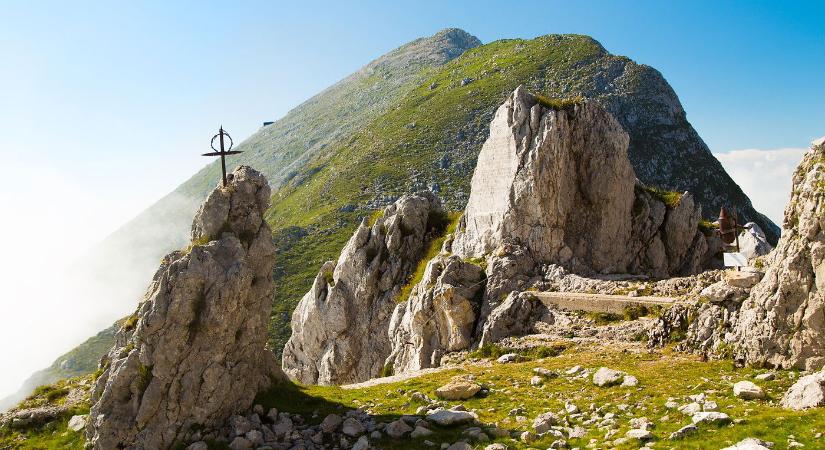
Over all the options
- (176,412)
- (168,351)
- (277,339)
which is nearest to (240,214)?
(168,351)

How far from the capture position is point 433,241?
57.6m

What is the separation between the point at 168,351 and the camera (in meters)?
21.8

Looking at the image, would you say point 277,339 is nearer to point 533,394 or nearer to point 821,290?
point 533,394

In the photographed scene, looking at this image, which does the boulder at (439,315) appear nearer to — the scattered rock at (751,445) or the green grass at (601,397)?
the green grass at (601,397)

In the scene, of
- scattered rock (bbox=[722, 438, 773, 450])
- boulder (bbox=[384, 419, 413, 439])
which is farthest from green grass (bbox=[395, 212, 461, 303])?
scattered rock (bbox=[722, 438, 773, 450])

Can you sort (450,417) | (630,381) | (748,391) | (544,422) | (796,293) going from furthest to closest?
(630,381), (796,293), (450,417), (544,422), (748,391)

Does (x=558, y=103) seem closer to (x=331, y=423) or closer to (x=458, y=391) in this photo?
(x=458, y=391)

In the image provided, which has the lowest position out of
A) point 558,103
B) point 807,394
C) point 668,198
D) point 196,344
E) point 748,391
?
point 748,391

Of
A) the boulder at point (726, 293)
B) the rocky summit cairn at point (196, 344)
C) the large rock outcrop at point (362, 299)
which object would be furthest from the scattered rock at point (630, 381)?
the large rock outcrop at point (362, 299)

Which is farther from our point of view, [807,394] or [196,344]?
[196,344]

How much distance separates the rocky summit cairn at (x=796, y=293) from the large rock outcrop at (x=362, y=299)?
34.5 metres

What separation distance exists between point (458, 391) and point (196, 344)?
11009 millimetres

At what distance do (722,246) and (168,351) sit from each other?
185ft

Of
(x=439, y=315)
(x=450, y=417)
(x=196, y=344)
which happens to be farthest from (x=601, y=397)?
(x=439, y=315)
